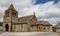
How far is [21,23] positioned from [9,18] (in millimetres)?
7960

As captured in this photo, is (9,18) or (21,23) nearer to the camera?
(21,23)

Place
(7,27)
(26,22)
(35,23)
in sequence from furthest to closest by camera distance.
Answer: (7,27)
(35,23)
(26,22)

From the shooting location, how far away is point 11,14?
219ft

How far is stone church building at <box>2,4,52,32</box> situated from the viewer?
62.1m

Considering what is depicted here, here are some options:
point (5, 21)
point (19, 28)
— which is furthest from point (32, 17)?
point (5, 21)

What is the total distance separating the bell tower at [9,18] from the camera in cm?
6631

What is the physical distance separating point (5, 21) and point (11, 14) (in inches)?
199

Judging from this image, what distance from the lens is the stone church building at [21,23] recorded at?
62.1 m

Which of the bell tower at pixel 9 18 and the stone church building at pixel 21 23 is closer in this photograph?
the stone church building at pixel 21 23

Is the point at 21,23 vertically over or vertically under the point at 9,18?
under

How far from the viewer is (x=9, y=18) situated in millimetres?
66625

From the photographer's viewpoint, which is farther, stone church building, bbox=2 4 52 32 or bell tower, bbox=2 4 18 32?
bell tower, bbox=2 4 18 32

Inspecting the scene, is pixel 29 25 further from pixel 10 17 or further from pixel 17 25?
A: pixel 10 17

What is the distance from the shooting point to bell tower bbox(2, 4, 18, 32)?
218 feet
